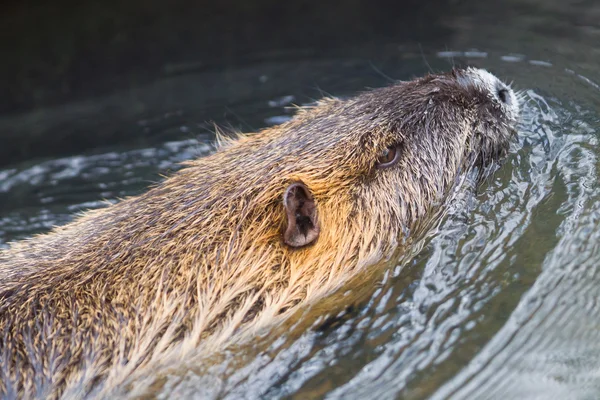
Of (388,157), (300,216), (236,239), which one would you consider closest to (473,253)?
(388,157)

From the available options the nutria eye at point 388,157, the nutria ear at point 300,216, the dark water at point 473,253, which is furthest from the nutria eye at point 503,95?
the nutria ear at point 300,216

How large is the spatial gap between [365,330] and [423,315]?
230 mm

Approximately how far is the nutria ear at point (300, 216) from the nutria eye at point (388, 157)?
0.37 meters

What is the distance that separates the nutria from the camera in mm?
2498

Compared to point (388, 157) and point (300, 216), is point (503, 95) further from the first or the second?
point (300, 216)

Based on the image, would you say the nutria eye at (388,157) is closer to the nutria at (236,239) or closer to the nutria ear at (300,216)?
the nutria at (236,239)

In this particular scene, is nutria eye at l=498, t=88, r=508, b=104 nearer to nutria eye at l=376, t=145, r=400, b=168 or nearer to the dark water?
the dark water

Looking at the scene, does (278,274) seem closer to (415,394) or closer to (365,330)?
(365,330)

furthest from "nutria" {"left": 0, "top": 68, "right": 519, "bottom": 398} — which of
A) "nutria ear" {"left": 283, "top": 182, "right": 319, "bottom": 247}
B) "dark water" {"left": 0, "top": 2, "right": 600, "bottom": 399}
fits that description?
"dark water" {"left": 0, "top": 2, "right": 600, "bottom": 399}

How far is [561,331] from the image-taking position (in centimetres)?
256

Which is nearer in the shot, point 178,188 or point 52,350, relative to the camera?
point 52,350

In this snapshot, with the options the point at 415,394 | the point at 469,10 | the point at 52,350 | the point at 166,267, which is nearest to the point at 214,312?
the point at 166,267

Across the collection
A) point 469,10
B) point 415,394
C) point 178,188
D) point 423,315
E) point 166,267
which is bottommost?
point 415,394

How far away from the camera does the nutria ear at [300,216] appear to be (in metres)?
2.74
